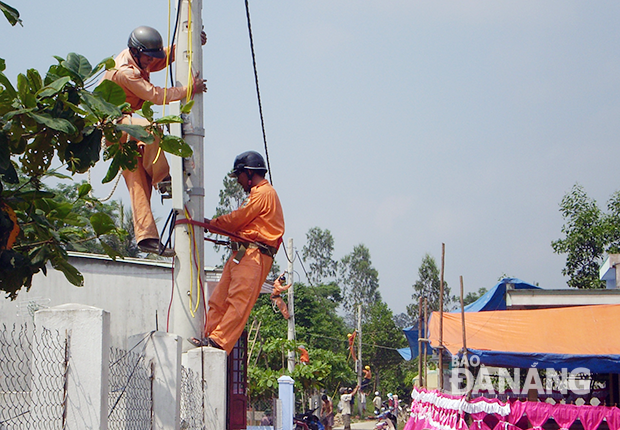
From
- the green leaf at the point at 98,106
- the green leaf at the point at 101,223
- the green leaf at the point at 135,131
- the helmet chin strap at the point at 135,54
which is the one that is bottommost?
the green leaf at the point at 101,223

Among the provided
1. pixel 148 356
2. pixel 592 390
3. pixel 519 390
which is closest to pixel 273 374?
pixel 519 390

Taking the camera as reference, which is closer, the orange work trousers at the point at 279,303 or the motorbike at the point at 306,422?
the motorbike at the point at 306,422

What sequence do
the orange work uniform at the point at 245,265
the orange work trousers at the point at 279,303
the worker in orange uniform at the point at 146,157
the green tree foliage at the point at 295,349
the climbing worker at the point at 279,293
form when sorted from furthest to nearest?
the orange work trousers at the point at 279,303
the climbing worker at the point at 279,293
the green tree foliage at the point at 295,349
the orange work uniform at the point at 245,265
the worker in orange uniform at the point at 146,157

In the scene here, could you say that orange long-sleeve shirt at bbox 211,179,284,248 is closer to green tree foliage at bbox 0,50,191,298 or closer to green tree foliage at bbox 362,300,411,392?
green tree foliage at bbox 0,50,191,298

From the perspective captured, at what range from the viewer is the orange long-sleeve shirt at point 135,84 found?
5828 millimetres

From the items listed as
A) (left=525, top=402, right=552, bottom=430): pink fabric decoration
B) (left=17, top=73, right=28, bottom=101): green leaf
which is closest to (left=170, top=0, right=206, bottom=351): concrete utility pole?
(left=17, top=73, right=28, bottom=101): green leaf

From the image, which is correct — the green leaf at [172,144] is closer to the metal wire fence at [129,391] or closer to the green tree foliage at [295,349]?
the metal wire fence at [129,391]

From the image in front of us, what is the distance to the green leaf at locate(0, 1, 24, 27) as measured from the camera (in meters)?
3.08

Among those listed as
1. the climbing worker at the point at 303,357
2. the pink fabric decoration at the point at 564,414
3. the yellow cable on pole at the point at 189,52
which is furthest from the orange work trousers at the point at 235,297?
the climbing worker at the point at 303,357

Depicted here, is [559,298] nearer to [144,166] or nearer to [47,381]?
[144,166]

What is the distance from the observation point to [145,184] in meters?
6.21

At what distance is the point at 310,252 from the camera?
6347 cm

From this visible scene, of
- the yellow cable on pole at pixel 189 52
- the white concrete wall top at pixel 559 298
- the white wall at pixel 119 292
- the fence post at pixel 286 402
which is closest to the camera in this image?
the yellow cable on pole at pixel 189 52

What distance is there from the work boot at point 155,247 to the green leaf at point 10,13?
3.13m
